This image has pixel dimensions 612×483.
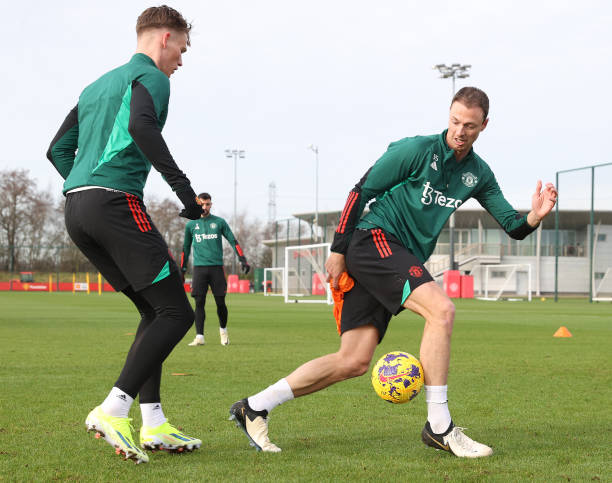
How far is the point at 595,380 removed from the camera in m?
7.03

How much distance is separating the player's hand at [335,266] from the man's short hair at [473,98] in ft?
3.54

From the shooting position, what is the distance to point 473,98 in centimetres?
418

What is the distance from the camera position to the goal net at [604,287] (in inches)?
A: 1291

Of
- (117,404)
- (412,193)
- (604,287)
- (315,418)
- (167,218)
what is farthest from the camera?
(167,218)

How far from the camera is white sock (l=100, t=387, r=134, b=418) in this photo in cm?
361

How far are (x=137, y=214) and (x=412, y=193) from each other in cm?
152

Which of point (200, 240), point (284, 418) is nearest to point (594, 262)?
point (200, 240)

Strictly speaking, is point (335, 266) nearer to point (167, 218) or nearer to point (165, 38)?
point (165, 38)

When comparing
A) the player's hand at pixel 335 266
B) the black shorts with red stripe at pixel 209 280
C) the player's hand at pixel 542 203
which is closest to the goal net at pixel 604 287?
the black shorts with red stripe at pixel 209 280

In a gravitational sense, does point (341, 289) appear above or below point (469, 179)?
below

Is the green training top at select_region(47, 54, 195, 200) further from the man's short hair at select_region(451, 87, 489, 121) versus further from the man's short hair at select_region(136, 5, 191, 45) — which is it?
the man's short hair at select_region(451, 87, 489, 121)

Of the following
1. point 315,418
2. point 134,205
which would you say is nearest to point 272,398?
point 315,418

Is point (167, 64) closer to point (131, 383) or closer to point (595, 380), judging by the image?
point (131, 383)

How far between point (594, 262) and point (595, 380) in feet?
93.1
